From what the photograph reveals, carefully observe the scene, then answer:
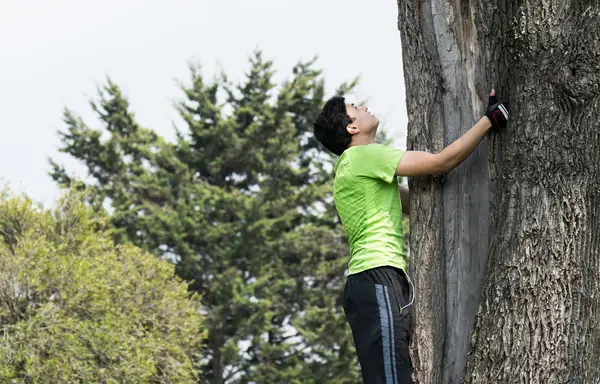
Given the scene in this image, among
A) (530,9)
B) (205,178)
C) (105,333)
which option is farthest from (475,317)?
(205,178)

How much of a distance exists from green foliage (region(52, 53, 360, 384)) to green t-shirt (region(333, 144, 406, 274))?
18527 millimetres

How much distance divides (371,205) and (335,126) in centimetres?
64

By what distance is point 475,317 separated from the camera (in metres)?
4.12

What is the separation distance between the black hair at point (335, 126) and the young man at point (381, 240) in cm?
19

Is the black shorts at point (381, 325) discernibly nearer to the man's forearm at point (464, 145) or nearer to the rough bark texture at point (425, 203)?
the rough bark texture at point (425, 203)

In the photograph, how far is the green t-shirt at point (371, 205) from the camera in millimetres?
4352

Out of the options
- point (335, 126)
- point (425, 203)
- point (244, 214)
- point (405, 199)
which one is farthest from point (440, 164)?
point (244, 214)

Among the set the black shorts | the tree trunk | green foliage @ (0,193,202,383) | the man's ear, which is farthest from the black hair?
green foliage @ (0,193,202,383)

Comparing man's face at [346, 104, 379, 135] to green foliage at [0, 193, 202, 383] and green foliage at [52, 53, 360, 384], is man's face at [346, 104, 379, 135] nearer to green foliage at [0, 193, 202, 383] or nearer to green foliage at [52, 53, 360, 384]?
green foliage at [0, 193, 202, 383]

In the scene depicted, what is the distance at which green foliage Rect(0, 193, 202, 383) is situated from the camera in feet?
43.7

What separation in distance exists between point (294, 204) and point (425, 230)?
2067 centimetres

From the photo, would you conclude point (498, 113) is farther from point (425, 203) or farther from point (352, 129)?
point (352, 129)

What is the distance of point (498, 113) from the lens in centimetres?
409

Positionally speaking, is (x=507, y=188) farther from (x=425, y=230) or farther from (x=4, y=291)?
(x=4, y=291)
